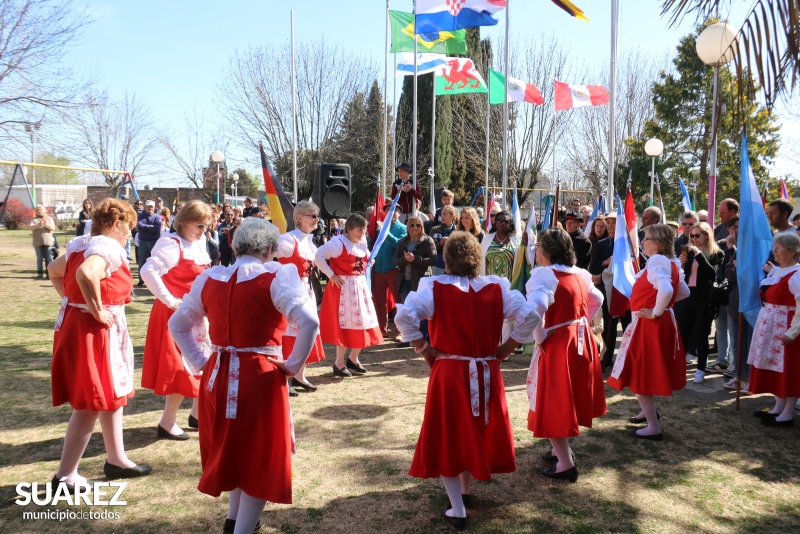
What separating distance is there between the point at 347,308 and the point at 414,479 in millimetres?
2715

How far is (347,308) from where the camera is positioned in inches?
261

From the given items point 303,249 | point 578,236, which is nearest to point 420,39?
point 578,236

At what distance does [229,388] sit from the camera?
301cm

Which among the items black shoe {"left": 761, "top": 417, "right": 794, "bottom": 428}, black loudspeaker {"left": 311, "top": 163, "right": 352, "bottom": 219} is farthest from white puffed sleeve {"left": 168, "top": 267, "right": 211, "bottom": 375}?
black loudspeaker {"left": 311, "top": 163, "right": 352, "bottom": 219}

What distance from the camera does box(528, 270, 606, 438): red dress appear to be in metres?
4.01

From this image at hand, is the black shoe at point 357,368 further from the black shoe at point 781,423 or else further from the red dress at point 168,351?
the black shoe at point 781,423

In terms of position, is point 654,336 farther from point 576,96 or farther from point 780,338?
point 576,96

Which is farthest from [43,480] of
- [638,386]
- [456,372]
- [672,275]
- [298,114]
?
[298,114]

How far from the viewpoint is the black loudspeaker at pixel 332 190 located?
994 centimetres

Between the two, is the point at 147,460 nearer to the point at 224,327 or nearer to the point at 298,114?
the point at 224,327

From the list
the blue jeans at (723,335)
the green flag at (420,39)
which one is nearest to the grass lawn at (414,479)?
the blue jeans at (723,335)

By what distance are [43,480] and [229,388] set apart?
2055 millimetres

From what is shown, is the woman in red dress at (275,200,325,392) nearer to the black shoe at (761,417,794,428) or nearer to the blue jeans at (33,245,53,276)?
the black shoe at (761,417,794,428)

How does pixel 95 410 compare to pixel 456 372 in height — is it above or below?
below
